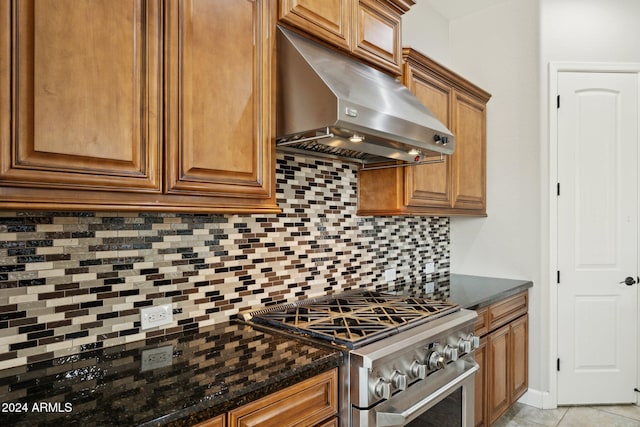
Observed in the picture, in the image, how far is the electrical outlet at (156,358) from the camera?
4.02ft

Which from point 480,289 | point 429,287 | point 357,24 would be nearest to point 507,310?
point 480,289

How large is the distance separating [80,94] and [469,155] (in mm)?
2590

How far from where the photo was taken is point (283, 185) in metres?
1.99

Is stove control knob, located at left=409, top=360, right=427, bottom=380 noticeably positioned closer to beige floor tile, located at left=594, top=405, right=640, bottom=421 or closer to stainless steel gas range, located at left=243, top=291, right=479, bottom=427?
stainless steel gas range, located at left=243, top=291, right=479, bottom=427

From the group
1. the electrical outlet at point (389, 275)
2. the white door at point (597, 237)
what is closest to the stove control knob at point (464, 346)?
the electrical outlet at point (389, 275)

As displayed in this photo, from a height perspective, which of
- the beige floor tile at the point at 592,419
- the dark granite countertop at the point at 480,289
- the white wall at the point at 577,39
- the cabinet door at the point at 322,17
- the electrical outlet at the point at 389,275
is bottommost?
the beige floor tile at the point at 592,419

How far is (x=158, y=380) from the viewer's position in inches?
44.1

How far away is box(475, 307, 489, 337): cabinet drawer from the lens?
2270mm

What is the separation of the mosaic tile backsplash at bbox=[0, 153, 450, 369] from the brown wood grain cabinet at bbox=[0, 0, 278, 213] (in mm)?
343

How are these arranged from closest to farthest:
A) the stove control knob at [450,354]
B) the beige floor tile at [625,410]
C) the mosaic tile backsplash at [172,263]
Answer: the mosaic tile backsplash at [172,263]
the stove control knob at [450,354]
the beige floor tile at [625,410]

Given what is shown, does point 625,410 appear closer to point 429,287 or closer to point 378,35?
point 429,287

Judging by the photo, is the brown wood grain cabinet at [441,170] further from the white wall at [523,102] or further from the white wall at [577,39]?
the white wall at [577,39]

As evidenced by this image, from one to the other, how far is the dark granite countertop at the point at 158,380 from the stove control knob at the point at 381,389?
0.50 ft

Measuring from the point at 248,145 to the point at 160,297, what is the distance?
0.67 meters
